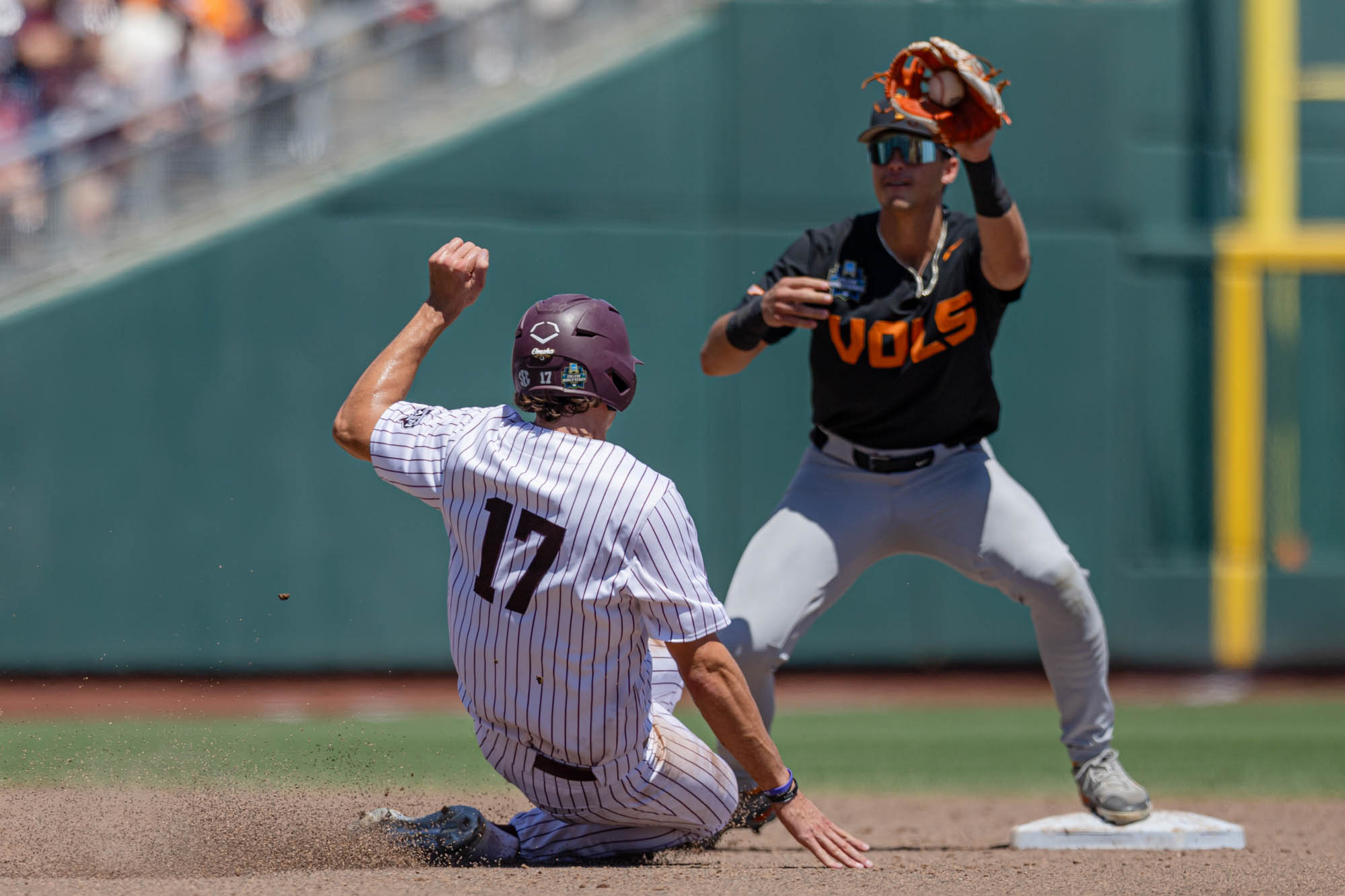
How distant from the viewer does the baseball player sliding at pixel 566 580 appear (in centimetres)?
303

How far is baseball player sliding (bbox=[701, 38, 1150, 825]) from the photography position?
4.02m

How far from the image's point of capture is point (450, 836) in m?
3.39

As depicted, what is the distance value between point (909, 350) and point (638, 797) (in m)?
1.58

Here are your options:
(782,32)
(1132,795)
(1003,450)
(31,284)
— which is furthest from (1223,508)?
(31,284)

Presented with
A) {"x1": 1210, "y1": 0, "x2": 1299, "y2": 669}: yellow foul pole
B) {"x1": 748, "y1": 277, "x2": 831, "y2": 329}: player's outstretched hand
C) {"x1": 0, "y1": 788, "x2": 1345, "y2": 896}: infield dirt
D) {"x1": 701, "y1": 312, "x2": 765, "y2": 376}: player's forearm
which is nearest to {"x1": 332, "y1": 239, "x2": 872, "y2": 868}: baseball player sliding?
{"x1": 0, "y1": 788, "x2": 1345, "y2": 896}: infield dirt

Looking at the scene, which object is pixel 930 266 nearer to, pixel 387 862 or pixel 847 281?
pixel 847 281

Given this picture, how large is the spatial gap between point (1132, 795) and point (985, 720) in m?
3.21

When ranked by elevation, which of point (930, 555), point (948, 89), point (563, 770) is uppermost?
point (948, 89)

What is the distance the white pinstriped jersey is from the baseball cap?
1517 millimetres

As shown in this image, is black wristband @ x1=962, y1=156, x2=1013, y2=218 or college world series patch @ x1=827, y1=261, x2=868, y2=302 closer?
black wristband @ x1=962, y1=156, x2=1013, y2=218

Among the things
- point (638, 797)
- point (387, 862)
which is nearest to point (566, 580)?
point (638, 797)

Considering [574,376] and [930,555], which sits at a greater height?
[574,376]

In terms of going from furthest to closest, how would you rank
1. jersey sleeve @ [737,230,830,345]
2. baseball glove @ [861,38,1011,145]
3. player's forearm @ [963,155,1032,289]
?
jersey sleeve @ [737,230,830,345] → player's forearm @ [963,155,1032,289] → baseball glove @ [861,38,1011,145]

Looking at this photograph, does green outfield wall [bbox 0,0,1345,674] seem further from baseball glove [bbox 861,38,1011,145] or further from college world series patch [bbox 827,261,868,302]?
baseball glove [bbox 861,38,1011,145]
